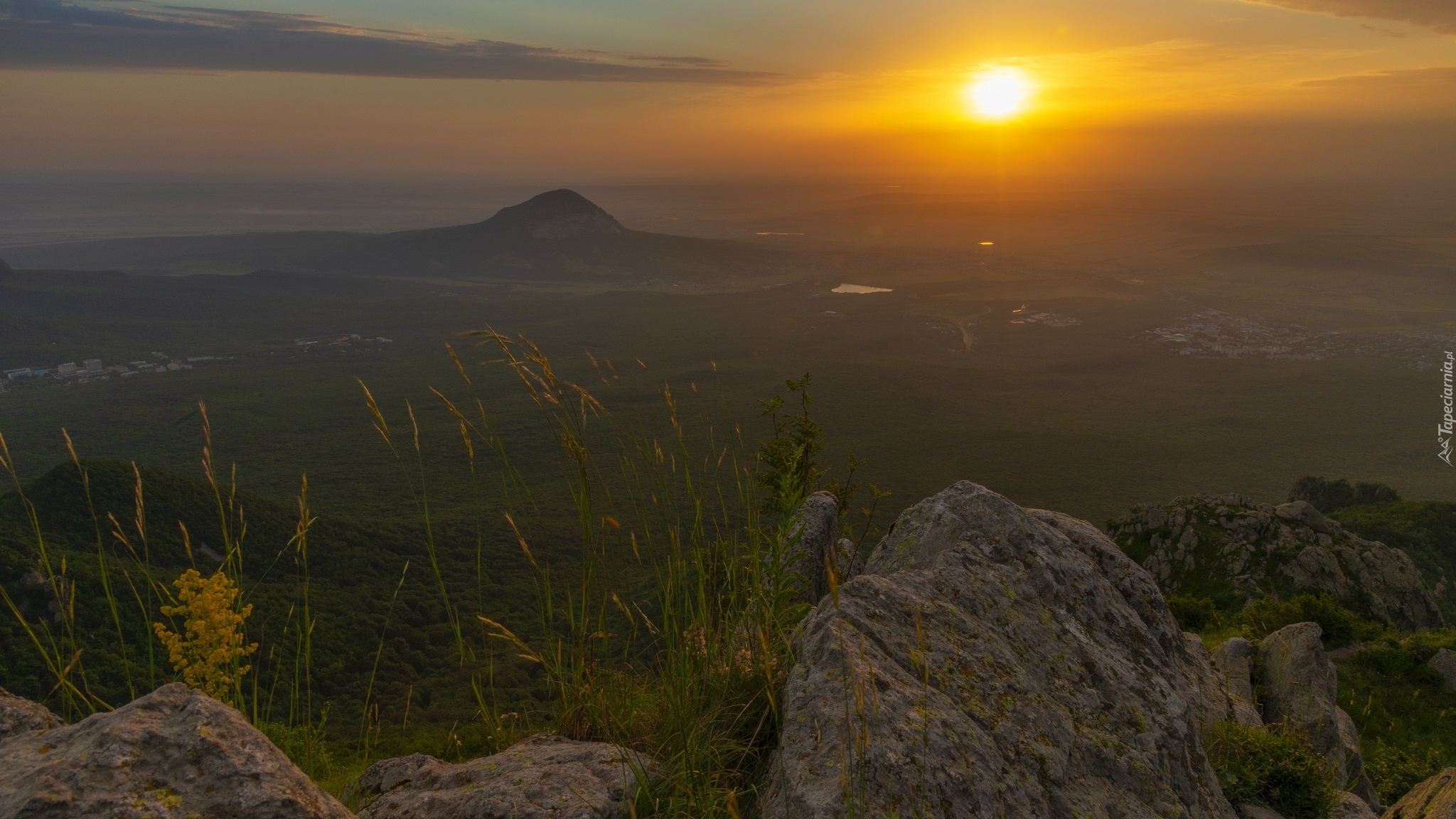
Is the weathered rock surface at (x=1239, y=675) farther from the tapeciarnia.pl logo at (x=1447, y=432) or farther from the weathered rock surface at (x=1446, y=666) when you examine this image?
the tapeciarnia.pl logo at (x=1447, y=432)

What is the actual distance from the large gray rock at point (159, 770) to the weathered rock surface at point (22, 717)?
0.90 feet

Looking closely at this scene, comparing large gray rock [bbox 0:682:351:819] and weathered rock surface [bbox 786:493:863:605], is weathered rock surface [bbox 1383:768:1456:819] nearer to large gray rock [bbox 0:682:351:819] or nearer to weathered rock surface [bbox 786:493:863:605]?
weathered rock surface [bbox 786:493:863:605]

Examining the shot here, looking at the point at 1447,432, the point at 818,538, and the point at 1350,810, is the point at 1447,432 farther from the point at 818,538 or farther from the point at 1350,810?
the point at 1350,810

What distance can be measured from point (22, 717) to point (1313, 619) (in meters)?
24.6

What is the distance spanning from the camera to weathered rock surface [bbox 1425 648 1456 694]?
51.9 feet

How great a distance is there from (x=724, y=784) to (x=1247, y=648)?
36.6 ft

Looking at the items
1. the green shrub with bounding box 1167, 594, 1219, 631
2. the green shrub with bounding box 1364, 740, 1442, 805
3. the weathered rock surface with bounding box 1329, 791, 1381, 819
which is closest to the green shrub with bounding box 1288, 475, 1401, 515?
the green shrub with bounding box 1167, 594, 1219, 631

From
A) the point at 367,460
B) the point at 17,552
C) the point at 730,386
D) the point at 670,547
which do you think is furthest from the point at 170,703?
the point at 730,386

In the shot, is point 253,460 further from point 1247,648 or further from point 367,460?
point 1247,648

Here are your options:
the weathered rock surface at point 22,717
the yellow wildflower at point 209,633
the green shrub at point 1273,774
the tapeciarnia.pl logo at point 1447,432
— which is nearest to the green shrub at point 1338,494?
the tapeciarnia.pl logo at point 1447,432

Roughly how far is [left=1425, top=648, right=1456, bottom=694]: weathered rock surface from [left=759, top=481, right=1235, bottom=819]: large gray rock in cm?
1504

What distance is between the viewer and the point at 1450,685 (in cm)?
1580

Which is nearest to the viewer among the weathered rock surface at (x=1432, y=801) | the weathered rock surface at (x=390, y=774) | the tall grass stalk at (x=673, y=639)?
the tall grass stalk at (x=673, y=639)

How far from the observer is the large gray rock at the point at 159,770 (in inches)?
100
